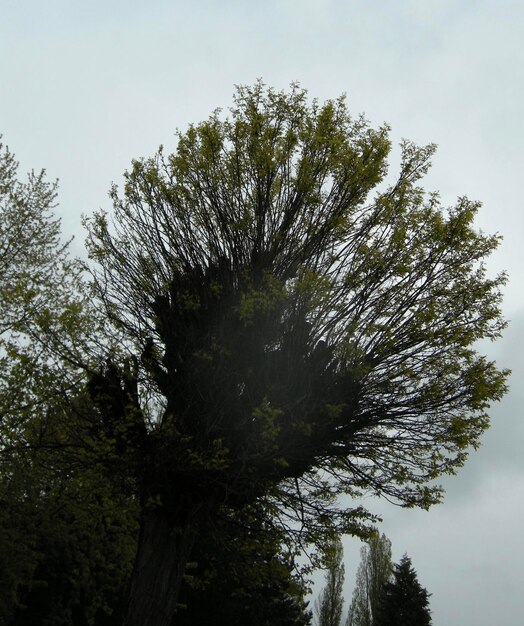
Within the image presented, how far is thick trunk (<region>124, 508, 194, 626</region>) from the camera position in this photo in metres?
8.59

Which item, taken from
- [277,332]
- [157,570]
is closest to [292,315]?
[277,332]

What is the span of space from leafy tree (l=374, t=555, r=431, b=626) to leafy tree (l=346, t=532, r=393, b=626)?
7904 mm

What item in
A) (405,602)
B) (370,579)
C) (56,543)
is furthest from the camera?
(370,579)

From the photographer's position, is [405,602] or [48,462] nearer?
[48,462]

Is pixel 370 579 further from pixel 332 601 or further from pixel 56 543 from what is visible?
pixel 56 543

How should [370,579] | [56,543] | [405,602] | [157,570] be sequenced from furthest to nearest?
[370,579], [405,602], [56,543], [157,570]

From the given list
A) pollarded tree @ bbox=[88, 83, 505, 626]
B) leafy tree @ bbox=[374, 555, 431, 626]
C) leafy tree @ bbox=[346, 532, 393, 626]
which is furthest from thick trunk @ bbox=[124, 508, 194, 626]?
leafy tree @ bbox=[346, 532, 393, 626]

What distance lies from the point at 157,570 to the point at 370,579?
→ 34.3 metres

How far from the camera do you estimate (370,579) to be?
129 feet

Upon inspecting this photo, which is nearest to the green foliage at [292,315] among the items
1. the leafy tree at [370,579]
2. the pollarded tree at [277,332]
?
the pollarded tree at [277,332]

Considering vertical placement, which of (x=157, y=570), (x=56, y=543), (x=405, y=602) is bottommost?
(x=157, y=570)

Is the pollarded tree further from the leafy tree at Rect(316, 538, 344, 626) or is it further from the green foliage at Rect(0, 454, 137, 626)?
the leafy tree at Rect(316, 538, 344, 626)

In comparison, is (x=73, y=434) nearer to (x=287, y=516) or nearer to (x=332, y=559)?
(x=287, y=516)

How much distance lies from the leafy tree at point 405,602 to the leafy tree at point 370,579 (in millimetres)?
7904
